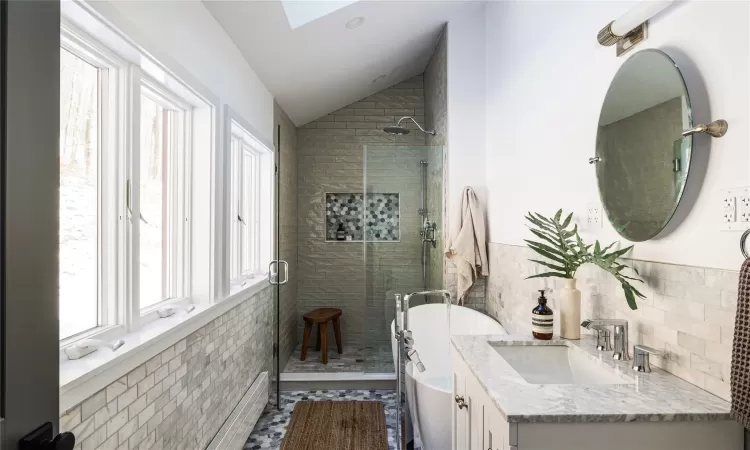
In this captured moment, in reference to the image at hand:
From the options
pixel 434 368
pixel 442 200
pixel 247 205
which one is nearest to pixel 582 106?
pixel 442 200

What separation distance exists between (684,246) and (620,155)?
0.41 m

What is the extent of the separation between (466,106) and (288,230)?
195 cm

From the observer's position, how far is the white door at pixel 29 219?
0.61m

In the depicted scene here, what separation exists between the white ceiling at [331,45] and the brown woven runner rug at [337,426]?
2.36 metres

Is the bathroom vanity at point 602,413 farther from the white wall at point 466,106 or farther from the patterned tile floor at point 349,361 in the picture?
the patterned tile floor at point 349,361

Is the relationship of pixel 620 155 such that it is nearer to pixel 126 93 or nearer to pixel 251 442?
pixel 126 93

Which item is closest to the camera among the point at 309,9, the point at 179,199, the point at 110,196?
the point at 110,196

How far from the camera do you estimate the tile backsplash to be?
3.38 feet

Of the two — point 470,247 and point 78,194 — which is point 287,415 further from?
point 78,194

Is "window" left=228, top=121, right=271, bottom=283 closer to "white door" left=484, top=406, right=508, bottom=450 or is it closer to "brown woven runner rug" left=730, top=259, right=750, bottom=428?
"white door" left=484, top=406, right=508, bottom=450

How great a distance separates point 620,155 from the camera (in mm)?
1455

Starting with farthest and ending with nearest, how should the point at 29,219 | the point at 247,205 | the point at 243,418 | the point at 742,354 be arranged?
1. the point at 247,205
2. the point at 243,418
3. the point at 742,354
4. the point at 29,219

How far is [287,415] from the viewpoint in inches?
117

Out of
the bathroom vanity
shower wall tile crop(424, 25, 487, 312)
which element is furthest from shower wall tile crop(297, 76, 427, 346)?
the bathroom vanity
